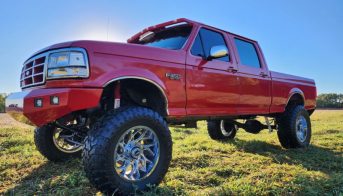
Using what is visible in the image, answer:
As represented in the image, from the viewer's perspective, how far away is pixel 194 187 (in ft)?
11.9

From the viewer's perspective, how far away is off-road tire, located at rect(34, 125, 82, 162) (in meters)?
4.77

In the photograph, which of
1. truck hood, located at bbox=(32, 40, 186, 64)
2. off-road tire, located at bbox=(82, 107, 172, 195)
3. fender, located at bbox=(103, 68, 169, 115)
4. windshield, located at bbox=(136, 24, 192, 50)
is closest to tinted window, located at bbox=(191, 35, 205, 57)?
windshield, located at bbox=(136, 24, 192, 50)

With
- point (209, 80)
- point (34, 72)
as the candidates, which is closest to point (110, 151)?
point (34, 72)

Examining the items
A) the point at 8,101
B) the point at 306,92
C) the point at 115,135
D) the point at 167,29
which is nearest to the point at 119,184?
the point at 115,135

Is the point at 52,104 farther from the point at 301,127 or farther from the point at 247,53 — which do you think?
the point at 301,127

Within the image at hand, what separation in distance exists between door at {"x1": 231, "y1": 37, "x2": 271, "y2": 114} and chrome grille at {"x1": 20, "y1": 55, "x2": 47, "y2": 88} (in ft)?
10.3

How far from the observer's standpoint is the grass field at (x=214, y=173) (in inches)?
137

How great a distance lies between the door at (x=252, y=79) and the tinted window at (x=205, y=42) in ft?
1.74

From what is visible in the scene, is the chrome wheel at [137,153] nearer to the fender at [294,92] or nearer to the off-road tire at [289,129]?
the off-road tire at [289,129]

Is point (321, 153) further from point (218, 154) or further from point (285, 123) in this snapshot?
point (218, 154)

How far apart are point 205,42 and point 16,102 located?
2.76 metres

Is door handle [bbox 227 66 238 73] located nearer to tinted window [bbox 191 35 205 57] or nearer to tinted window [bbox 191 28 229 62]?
tinted window [bbox 191 28 229 62]

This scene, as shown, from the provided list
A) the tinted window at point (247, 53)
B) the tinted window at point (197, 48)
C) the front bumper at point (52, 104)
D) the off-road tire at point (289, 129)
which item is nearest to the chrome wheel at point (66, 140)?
the front bumper at point (52, 104)

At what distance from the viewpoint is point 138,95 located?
4109mm
